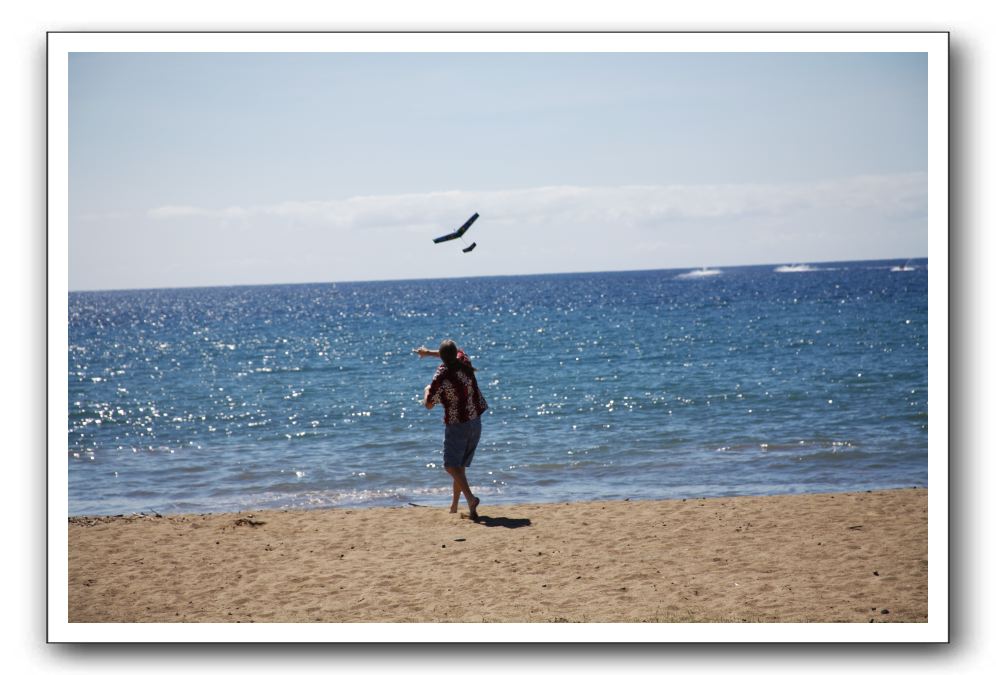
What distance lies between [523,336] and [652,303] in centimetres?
2490

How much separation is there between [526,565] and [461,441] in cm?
163

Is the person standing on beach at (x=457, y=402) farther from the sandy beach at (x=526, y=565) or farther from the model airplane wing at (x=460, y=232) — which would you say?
the model airplane wing at (x=460, y=232)

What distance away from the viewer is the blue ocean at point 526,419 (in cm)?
1163

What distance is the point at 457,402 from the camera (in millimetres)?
8266

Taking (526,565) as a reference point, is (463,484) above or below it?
above

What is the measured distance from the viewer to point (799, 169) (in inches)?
318

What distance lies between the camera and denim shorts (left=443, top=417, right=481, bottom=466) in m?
8.38

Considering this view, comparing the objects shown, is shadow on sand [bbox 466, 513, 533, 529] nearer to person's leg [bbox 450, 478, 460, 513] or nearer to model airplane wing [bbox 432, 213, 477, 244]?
person's leg [bbox 450, 478, 460, 513]

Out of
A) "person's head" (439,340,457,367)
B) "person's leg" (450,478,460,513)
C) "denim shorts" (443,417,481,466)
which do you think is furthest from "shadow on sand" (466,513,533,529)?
"person's head" (439,340,457,367)

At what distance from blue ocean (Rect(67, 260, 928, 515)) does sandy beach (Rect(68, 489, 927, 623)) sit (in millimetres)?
1950

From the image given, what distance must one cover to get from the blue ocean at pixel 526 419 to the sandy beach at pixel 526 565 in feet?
6.40

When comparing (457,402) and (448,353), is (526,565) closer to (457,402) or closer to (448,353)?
(457,402)
